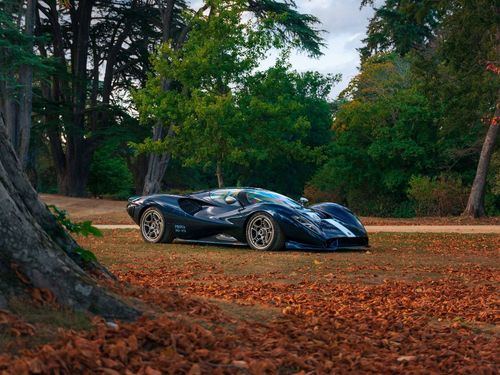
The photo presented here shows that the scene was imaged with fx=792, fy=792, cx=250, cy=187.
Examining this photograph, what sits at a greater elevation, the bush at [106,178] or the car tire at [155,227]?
the bush at [106,178]

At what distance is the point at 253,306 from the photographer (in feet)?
22.2

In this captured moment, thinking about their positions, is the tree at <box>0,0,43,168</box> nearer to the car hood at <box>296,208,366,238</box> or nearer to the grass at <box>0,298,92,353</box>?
the car hood at <box>296,208,366,238</box>

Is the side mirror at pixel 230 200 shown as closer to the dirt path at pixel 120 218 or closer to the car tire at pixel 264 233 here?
the car tire at pixel 264 233

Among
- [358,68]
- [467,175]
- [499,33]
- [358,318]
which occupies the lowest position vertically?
[358,318]

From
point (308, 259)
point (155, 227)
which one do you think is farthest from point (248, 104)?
point (308, 259)

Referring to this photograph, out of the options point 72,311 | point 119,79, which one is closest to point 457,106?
point 119,79

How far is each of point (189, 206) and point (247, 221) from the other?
1.40 meters

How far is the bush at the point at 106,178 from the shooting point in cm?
5288

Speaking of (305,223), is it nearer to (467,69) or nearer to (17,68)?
(467,69)

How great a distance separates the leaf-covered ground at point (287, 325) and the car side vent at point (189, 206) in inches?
139

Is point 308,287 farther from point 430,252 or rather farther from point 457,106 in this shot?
point 457,106

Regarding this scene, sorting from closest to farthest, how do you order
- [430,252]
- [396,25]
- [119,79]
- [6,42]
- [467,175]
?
1. [430,252]
2. [6,42]
3. [467,175]
4. [119,79]
5. [396,25]

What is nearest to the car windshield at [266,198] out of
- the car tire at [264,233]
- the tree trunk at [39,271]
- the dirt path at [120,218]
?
the car tire at [264,233]

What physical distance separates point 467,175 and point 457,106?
9256mm
